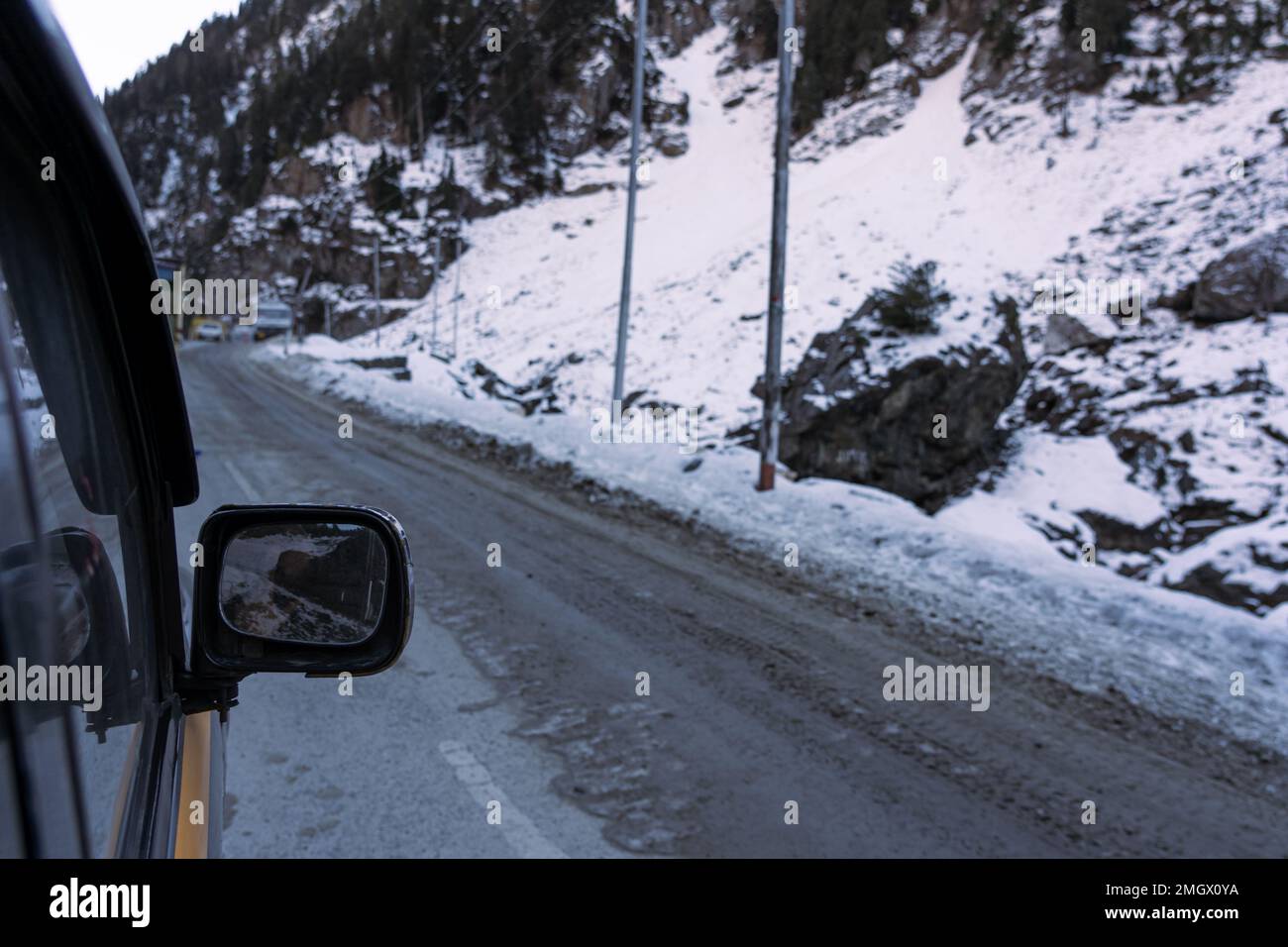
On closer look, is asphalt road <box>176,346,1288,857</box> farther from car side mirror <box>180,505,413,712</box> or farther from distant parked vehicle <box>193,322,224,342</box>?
distant parked vehicle <box>193,322,224,342</box>

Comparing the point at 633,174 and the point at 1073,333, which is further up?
the point at 633,174

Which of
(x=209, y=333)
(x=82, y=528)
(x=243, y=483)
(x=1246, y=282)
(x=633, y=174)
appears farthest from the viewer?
(x=209, y=333)

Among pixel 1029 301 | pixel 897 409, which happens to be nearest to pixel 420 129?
pixel 1029 301

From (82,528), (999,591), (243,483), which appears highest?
(82,528)

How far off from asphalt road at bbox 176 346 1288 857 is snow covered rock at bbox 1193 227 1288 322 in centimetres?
1742

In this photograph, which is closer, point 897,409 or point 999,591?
point 999,591

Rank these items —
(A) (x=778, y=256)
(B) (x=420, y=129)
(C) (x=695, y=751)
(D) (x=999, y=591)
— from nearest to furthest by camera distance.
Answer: (C) (x=695, y=751), (D) (x=999, y=591), (A) (x=778, y=256), (B) (x=420, y=129)

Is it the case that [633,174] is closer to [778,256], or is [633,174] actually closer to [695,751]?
[778,256]

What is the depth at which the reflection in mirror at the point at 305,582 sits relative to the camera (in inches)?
59.0

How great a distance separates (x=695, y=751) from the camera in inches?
150

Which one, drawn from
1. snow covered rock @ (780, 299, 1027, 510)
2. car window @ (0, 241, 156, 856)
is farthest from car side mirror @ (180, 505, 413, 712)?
snow covered rock @ (780, 299, 1027, 510)

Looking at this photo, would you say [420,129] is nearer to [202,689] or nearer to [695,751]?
[695,751]

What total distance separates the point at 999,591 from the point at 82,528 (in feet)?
20.3

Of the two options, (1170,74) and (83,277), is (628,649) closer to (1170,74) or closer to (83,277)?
(83,277)
